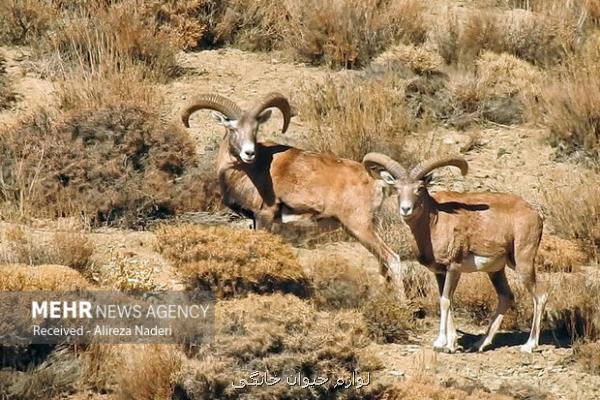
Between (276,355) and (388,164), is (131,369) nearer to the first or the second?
(276,355)

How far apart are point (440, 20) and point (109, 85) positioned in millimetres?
6240

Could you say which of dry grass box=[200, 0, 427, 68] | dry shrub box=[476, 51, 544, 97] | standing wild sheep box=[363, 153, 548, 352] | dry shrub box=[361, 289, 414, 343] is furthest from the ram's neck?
dry grass box=[200, 0, 427, 68]

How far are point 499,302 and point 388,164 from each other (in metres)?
1.72

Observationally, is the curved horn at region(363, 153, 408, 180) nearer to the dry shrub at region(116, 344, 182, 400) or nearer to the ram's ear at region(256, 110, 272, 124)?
the ram's ear at region(256, 110, 272, 124)

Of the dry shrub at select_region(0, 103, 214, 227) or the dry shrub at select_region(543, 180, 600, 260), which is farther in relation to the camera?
the dry shrub at select_region(543, 180, 600, 260)

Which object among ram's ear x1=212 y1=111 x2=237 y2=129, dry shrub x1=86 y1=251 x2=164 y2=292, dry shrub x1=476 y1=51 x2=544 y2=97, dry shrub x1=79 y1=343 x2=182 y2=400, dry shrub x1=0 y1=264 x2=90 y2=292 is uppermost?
ram's ear x1=212 y1=111 x2=237 y2=129

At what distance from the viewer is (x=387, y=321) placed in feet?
53.1

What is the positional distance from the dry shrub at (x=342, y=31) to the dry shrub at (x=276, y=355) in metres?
10.7

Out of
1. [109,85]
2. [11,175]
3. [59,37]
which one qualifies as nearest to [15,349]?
[11,175]

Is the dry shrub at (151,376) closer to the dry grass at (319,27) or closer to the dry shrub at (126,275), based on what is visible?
the dry shrub at (126,275)

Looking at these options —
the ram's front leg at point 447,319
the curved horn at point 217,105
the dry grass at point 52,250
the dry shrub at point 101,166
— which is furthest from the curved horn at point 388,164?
the dry shrub at point 101,166

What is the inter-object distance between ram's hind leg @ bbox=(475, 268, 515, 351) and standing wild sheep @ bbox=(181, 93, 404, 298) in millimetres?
1219

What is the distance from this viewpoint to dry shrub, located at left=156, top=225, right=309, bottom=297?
53.0ft

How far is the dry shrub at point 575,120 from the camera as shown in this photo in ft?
73.6
